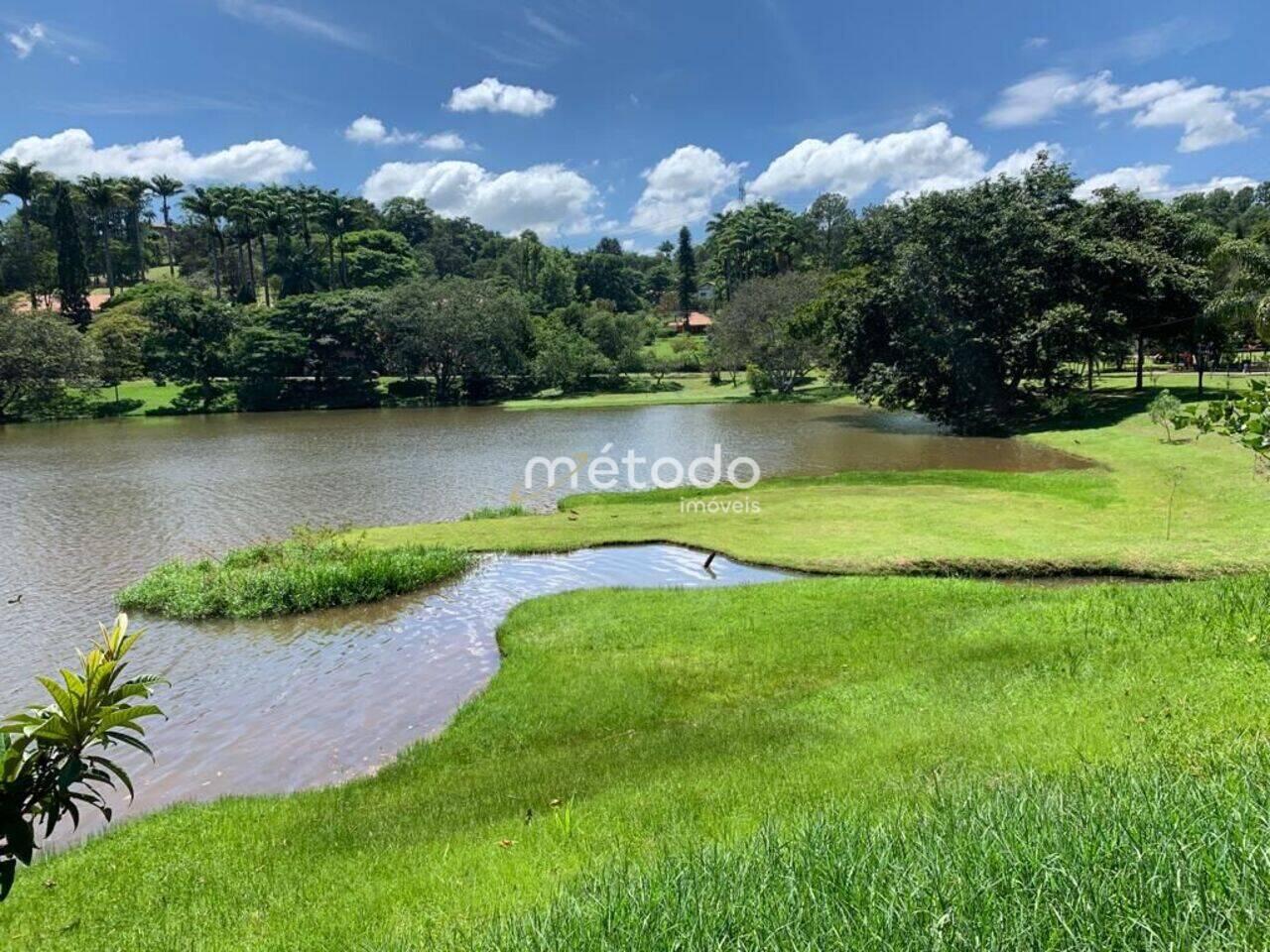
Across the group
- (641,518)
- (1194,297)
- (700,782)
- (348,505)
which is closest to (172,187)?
(348,505)

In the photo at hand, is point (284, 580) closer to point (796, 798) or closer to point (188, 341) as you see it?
point (796, 798)

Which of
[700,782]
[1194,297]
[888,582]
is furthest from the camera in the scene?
[1194,297]

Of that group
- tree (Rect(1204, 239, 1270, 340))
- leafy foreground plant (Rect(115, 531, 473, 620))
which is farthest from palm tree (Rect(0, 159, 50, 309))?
tree (Rect(1204, 239, 1270, 340))

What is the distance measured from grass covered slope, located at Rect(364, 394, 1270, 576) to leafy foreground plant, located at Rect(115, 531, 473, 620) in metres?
2.92

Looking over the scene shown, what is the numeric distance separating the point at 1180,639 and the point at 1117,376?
212 feet

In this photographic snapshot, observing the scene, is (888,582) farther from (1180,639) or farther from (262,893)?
(262,893)

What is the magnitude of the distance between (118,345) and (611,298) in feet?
258

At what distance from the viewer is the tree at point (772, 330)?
244 ft

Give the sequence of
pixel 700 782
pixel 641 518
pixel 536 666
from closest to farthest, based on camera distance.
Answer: pixel 700 782, pixel 536 666, pixel 641 518

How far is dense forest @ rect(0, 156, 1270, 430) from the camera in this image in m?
41.8

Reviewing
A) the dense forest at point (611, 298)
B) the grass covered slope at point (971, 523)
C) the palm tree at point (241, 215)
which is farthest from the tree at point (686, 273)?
the grass covered slope at point (971, 523)

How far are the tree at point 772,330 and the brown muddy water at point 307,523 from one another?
621 inches

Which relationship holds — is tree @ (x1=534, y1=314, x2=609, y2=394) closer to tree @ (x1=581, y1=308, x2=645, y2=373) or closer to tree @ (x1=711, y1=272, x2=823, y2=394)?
tree @ (x1=581, y1=308, x2=645, y2=373)

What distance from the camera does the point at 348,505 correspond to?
30.2 meters
